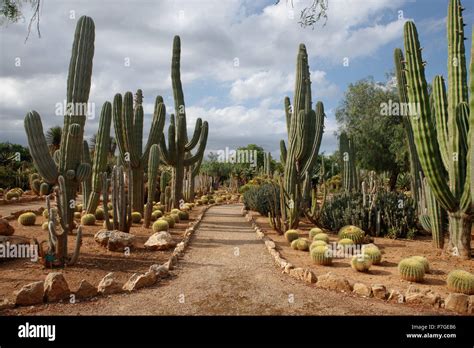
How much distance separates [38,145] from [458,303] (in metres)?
7.94

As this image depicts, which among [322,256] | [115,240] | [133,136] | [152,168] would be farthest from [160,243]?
[133,136]

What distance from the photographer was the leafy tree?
75.2 feet

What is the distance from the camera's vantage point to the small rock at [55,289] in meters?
4.91

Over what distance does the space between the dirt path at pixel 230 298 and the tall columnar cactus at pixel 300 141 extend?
12.8 ft

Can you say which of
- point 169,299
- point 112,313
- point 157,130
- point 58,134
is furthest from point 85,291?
point 58,134

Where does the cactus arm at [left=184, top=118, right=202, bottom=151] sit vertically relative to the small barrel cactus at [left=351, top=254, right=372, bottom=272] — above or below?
above

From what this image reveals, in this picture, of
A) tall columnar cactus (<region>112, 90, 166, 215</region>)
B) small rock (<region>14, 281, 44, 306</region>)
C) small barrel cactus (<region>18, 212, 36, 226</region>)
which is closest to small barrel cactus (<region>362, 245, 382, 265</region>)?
small rock (<region>14, 281, 44, 306</region>)

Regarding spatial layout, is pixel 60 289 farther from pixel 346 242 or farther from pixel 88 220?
pixel 88 220

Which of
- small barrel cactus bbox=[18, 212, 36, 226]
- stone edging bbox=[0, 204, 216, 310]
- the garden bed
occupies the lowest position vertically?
the garden bed

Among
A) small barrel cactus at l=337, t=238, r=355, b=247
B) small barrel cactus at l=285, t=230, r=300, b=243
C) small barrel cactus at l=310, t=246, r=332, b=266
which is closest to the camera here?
small barrel cactus at l=310, t=246, r=332, b=266

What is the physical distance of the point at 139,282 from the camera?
554 centimetres

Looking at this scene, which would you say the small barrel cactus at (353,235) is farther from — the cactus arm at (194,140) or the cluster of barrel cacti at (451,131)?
the cactus arm at (194,140)

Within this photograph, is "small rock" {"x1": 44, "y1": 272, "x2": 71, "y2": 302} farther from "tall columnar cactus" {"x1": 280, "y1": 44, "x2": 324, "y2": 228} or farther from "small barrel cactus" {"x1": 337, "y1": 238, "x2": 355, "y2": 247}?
"tall columnar cactus" {"x1": 280, "y1": 44, "x2": 324, "y2": 228}

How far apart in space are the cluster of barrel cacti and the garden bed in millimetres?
582
